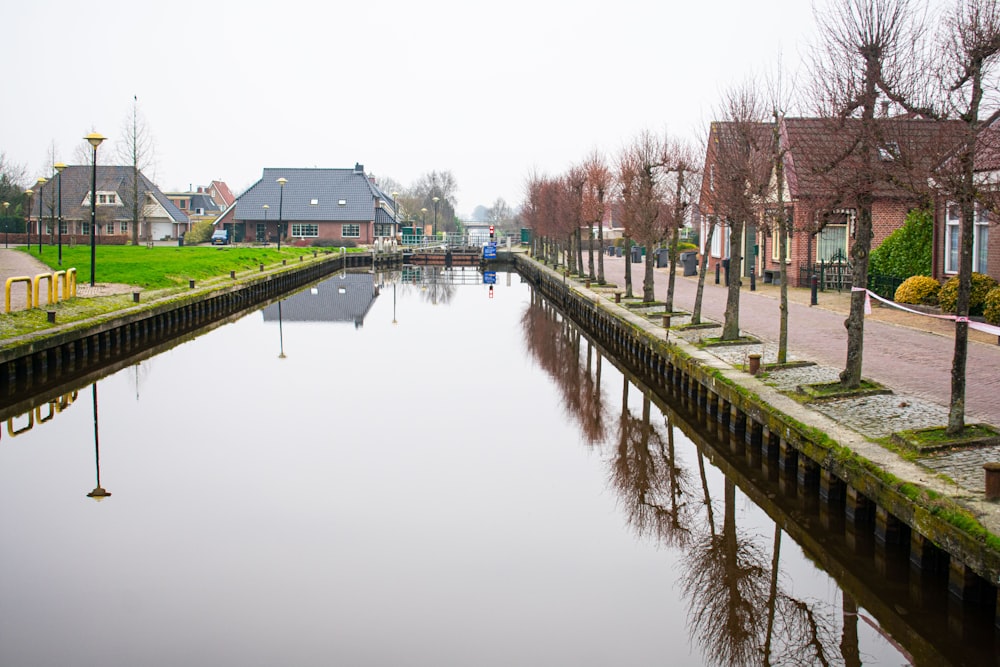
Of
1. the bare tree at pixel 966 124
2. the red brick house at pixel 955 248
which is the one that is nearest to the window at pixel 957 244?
the red brick house at pixel 955 248

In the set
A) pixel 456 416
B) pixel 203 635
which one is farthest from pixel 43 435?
pixel 203 635

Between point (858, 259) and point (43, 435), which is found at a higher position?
point (858, 259)

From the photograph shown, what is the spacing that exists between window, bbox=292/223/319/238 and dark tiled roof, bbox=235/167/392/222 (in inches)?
19.8

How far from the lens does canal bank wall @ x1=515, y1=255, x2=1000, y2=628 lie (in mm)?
7520

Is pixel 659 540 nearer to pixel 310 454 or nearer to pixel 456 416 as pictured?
pixel 310 454

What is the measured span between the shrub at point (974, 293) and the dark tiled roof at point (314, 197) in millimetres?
58275

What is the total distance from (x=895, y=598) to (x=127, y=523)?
7.40m

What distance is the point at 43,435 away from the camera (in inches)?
559

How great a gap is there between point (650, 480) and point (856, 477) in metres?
3.27

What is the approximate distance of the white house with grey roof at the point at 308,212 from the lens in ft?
246

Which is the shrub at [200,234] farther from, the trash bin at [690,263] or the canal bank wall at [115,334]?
the trash bin at [690,263]

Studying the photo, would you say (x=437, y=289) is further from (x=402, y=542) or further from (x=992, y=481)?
(x=992, y=481)

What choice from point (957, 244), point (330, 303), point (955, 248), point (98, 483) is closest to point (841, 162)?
point (98, 483)

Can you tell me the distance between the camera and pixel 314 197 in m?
76.5
